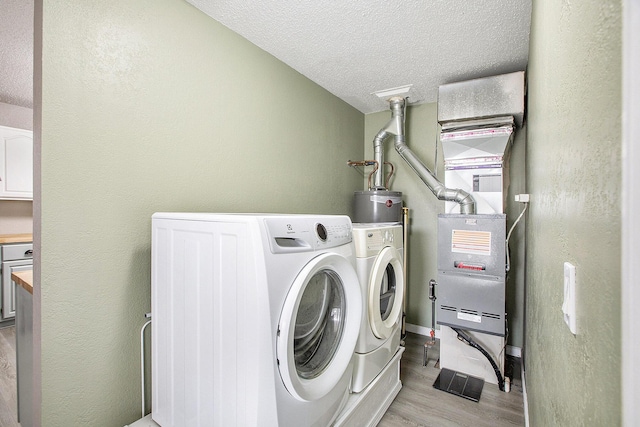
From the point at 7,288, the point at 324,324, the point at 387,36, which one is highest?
the point at 387,36

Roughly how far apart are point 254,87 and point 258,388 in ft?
6.05

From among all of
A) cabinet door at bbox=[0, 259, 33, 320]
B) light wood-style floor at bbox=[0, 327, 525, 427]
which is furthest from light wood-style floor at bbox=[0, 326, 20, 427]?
cabinet door at bbox=[0, 259, 33, 320]

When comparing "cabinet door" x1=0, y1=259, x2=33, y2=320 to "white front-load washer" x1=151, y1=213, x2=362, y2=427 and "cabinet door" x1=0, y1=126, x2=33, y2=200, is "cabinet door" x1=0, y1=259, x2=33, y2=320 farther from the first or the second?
"white front-load washer" x1=151, y1=213, x2=362, y2=427

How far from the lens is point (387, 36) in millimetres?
1893

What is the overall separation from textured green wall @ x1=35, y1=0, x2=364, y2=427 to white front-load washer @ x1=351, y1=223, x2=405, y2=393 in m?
0.89

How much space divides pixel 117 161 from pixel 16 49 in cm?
176

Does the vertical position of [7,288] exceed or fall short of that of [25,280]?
it falls short

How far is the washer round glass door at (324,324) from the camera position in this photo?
1197 millimetres

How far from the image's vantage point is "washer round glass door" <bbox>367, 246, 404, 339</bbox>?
1.70 m

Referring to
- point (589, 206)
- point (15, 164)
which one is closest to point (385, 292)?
point (589, 206)

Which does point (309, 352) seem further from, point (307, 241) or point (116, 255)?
point (116, 255)

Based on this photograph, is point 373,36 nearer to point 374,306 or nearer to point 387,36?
point 387,36

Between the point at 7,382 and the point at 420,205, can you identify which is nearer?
the point at 7,382

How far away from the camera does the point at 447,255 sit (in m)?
2.23
